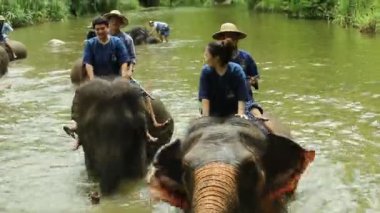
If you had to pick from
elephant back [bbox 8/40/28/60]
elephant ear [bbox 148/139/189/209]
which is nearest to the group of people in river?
elephant ear [bbox 148/139/189/209]

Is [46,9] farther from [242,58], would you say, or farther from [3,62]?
[242,58]

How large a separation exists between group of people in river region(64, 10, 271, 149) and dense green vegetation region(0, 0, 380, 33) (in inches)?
718

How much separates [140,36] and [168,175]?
18.5 metres

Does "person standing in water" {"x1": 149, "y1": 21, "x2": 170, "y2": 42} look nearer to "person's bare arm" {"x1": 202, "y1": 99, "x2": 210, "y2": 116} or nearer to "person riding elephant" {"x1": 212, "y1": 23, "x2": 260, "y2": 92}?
"person riding elephant" {"x1": 212, "y1": 23, "x2": 260, "y2": 92}

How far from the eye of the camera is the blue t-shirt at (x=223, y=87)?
6148 millimetres

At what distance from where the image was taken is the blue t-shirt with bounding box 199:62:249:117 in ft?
20.2

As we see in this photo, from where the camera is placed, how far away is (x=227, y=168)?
423 centimetres

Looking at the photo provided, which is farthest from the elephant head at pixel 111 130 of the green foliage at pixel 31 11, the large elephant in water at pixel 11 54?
the green foliage at pixel 31 11

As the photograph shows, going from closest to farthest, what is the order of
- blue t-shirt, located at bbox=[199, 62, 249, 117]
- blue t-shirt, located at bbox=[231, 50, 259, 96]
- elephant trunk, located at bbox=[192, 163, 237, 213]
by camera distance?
elephant trunk, located at bbox=[192, 163, 237, 213]
blue t-shirt, located at bbox=[199, 62, 249, 117]
blue t-shirt, located at bbox=[231, 50, 259, 96]

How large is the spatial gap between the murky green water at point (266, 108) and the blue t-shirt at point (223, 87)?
4.98 feet

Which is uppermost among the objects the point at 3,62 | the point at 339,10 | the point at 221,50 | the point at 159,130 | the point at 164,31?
the point at 221,50

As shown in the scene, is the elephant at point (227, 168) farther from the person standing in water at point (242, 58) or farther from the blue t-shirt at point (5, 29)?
the blue t-shirt at point (5, 29)

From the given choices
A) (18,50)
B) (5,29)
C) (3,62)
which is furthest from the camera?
(5,29)

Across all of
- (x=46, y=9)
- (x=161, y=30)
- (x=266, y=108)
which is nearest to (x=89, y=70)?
(x=266, y=108)
